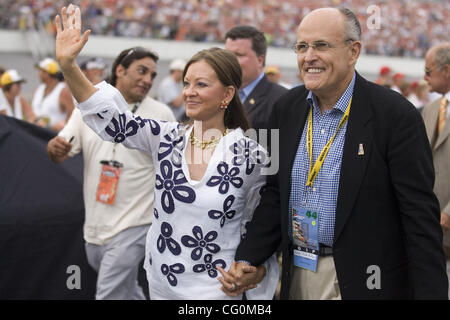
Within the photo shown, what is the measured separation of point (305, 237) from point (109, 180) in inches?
66.3

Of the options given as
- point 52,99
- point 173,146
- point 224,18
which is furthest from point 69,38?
point 224,18

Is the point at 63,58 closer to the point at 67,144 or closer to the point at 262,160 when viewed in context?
the point at 262,160

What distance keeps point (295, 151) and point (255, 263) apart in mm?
516

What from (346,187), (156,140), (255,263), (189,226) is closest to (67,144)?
(156,140)

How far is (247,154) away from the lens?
2.52 meters

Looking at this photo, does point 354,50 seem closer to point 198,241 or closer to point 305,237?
point 305,237

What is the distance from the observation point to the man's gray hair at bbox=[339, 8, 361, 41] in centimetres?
230

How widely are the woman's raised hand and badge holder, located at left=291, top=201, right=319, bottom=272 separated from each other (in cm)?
112

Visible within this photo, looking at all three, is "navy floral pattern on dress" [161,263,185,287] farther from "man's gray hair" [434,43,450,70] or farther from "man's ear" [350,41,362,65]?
"man's gray hair" [434,43,450,70]

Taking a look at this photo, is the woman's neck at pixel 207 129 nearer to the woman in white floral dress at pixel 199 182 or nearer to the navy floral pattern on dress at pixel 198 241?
the woman in white floral dress at pixel 199 182

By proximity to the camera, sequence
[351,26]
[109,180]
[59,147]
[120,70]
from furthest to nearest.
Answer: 1. [120,70]
2. [109,180]
3. [59,147]
4. [351,26]

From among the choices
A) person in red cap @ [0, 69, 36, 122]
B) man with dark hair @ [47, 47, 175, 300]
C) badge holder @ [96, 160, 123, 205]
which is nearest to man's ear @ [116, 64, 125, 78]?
man with dark hair @ [47, 47, 175, 300]

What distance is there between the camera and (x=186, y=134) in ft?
8.39

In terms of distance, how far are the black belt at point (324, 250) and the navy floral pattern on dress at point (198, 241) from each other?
0.45 meters
